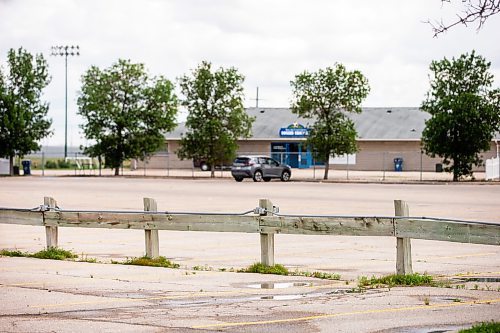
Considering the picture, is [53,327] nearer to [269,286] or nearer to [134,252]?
[269,286]

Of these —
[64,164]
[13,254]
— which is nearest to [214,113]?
[64,164]

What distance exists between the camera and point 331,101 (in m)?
64.8

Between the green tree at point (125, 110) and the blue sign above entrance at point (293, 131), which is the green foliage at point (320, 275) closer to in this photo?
the green tree at point (125, 110)

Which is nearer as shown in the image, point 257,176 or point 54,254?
point 54,254

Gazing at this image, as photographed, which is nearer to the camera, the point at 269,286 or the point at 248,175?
the point at 269,286

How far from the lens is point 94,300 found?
11.6 m

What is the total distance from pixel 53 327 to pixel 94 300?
2009mm

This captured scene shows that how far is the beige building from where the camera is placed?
3305 inches

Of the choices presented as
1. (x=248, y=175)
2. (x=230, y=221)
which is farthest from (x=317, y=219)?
(x=248, y=175)

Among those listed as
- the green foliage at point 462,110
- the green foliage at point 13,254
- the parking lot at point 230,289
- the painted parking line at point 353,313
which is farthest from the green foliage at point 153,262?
the green foliage at point 462,110

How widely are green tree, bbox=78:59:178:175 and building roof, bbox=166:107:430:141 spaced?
16000 millimetres

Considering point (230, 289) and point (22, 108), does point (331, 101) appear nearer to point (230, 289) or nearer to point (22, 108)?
point (22, 108)

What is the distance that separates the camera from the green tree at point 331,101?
2544 inches

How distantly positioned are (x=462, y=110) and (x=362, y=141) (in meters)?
28.3
